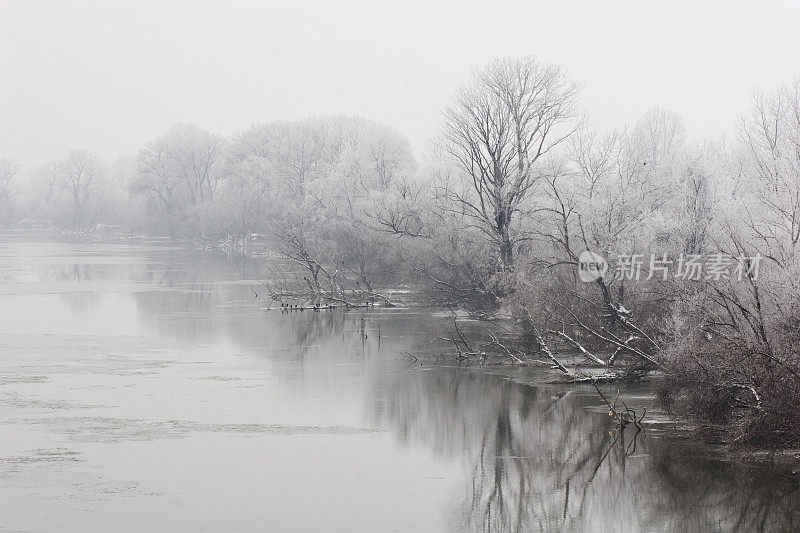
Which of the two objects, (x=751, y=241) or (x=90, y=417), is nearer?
(x=90, y=417)

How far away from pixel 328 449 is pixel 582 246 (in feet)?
45.0

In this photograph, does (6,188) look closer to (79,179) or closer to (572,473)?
(79,179)

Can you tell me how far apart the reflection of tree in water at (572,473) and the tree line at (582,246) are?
141 cm

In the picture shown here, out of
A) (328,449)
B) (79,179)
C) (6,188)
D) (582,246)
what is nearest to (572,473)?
(328,449)

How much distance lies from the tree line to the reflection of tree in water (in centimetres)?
141

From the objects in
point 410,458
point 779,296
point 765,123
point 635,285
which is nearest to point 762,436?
point 779,296

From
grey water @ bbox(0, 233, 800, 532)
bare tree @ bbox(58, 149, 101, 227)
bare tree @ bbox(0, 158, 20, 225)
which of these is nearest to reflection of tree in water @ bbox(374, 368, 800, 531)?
grey water @ bbox(0, 233, 800, 532)

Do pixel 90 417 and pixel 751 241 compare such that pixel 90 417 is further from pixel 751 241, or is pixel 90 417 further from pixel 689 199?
pixel 689 199

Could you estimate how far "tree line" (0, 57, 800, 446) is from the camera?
17016mm

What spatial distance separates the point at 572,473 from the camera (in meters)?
15.3

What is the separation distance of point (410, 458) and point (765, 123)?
28942 mm

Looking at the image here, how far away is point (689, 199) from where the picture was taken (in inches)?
1110

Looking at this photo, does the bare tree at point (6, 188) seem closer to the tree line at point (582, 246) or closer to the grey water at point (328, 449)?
the tree line at point (582, 246)

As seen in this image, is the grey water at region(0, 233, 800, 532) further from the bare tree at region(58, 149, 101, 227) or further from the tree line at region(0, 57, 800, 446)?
the bare tree at region(58, 149, 101, 227)
